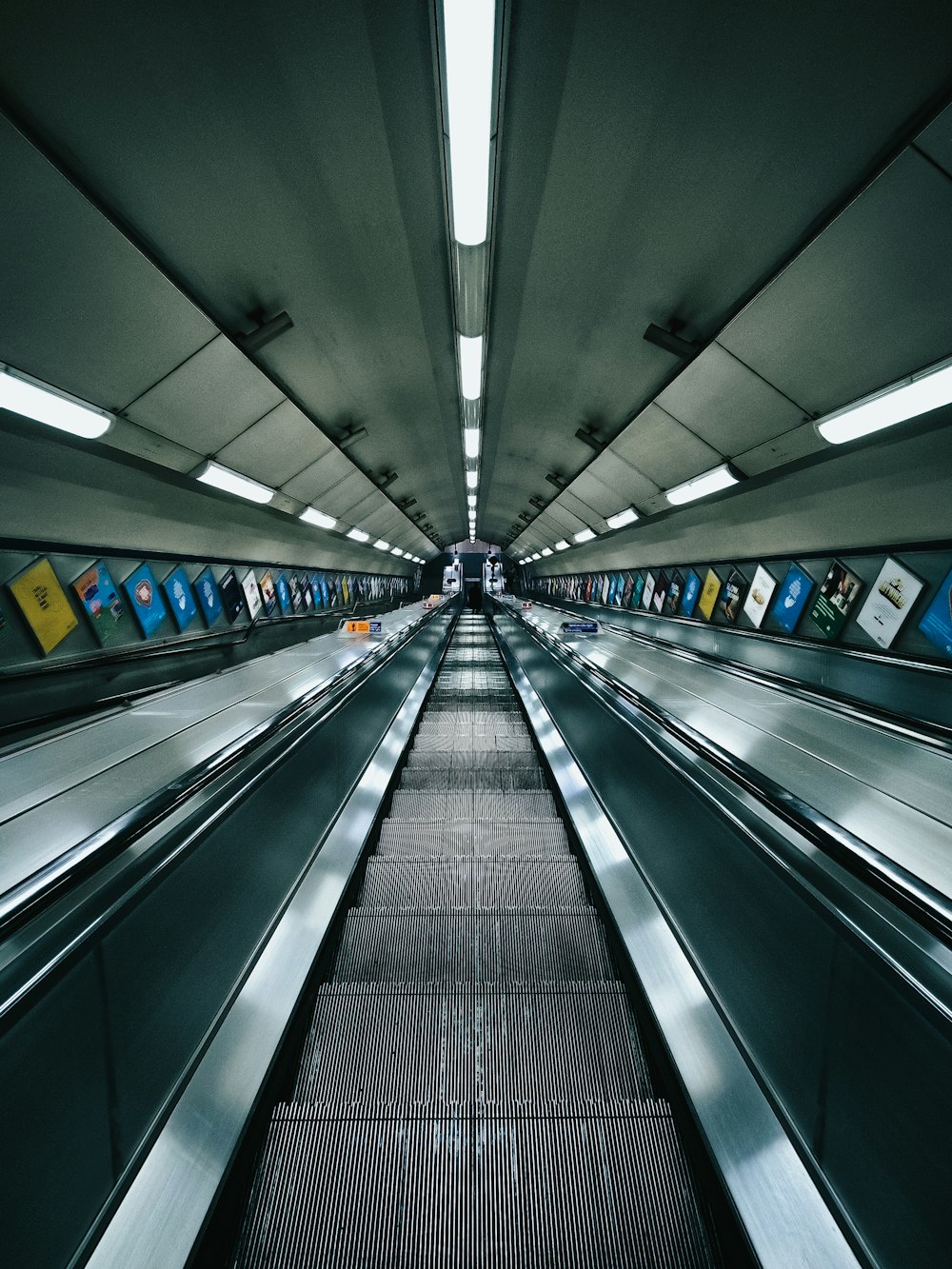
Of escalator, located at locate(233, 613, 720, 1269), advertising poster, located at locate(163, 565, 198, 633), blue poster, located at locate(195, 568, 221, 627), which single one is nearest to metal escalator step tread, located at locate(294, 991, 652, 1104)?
escalator, located at locate(233, 613, 720, 1269)

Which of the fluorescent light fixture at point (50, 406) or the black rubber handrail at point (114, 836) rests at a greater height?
the fluorescent light fixture at point (50, 406)

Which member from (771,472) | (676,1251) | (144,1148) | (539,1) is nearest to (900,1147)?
(676,1251)

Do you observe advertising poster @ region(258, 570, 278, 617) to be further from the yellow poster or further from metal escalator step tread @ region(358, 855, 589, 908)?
metal escalator step tread @ region(358, 855, 589, 908)

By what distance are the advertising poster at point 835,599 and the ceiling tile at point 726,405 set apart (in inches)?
107

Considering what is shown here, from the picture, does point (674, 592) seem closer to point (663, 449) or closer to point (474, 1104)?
point (663, 449)

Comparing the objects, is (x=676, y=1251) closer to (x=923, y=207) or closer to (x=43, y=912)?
(x=43, y=912)

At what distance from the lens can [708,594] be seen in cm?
1054

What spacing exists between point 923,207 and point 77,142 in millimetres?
4080

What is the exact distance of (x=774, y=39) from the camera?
2234 millimetres

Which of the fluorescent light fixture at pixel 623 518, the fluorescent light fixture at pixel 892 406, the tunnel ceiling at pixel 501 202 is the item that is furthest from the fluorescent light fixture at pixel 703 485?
the fluorescent light fixture at pixel 892 406

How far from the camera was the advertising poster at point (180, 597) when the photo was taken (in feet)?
27.1

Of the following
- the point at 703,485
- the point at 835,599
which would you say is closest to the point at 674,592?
the point at 835,599

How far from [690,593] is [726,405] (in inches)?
274

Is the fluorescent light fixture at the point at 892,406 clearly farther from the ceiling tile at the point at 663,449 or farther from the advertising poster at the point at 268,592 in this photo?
the advertising poster at the point at 268,592
